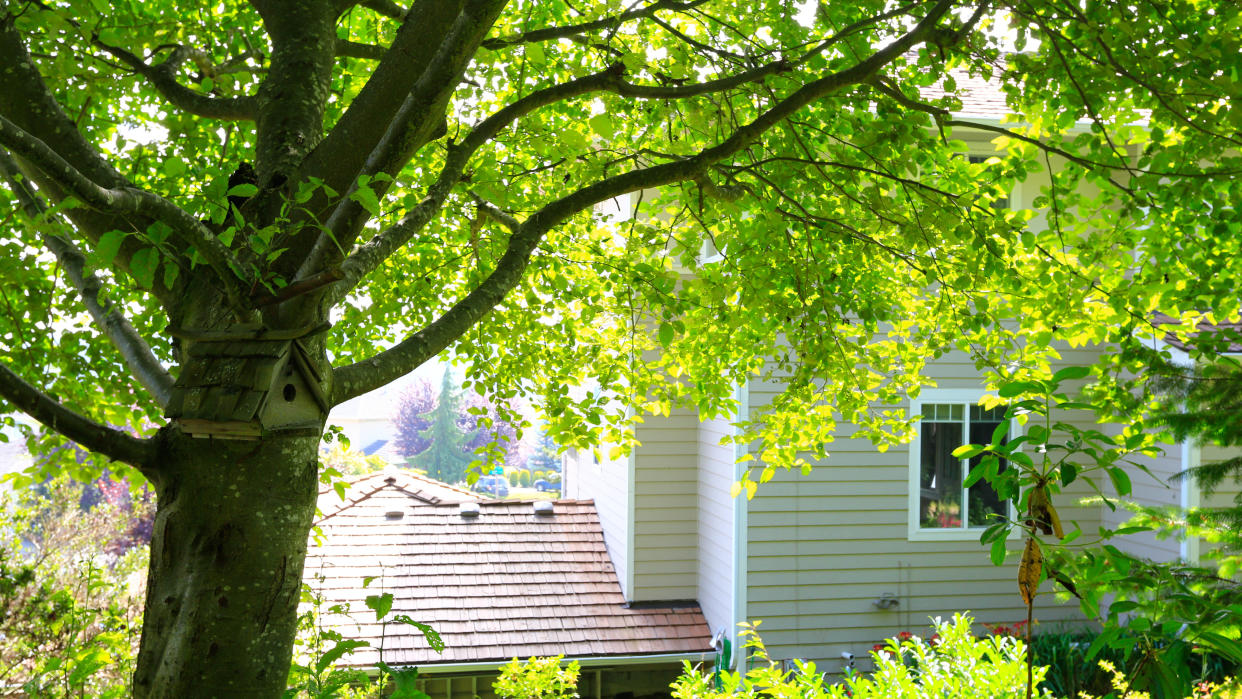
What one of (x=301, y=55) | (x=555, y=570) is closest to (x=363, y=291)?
(x=301, y=55)

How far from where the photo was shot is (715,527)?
30.5ft

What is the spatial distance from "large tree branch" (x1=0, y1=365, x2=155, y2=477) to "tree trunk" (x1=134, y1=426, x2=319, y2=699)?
0.24 ft

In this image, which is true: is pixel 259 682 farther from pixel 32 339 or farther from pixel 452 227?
pixel 452 227

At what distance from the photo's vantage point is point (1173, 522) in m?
4.27

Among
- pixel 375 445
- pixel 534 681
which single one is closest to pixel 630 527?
pixel 534 681

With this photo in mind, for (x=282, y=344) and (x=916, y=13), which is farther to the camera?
(x=916, y=13)

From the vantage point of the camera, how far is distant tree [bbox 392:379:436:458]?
134 feet

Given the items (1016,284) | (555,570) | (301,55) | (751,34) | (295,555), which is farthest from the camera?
(555,570)

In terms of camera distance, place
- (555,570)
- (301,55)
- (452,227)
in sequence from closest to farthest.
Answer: (301,55)
(452,227)
(555,570)

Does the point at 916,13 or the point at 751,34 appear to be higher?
the point at 751,34

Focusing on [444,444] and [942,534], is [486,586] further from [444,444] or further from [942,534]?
[444,444]

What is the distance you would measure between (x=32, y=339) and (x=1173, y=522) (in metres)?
5.56

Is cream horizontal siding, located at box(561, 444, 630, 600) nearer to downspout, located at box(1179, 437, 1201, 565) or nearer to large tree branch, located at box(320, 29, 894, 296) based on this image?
downspout, located at box(1179, 437, 1201, 565)

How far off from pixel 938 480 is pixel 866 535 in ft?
3.27
